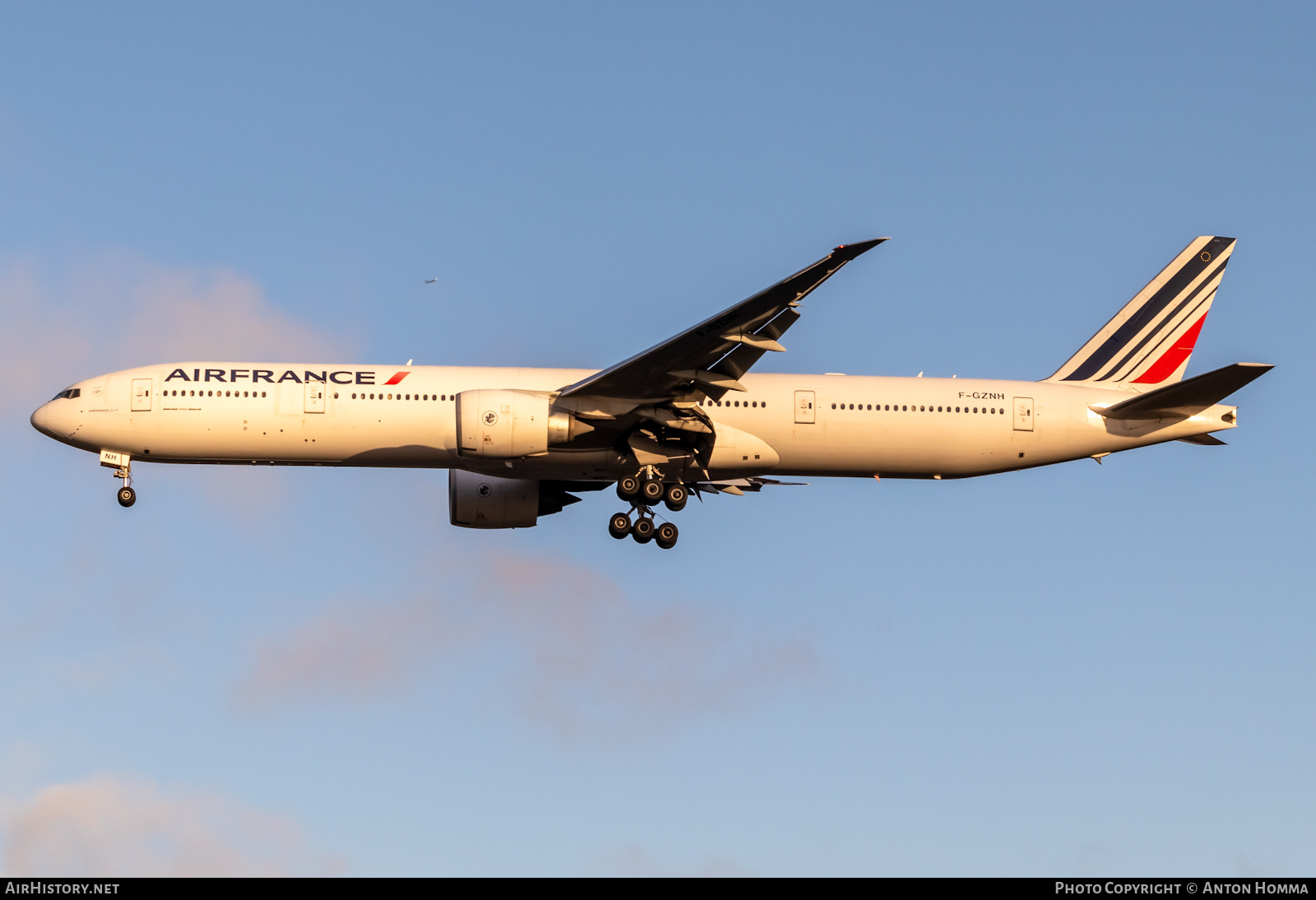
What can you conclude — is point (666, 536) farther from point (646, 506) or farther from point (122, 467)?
point (122, 467)

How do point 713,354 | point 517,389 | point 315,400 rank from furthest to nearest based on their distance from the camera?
point 517,389
point 315,400
point 713,354

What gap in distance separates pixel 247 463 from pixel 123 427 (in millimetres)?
2853

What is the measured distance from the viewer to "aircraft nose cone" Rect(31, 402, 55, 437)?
3634cm

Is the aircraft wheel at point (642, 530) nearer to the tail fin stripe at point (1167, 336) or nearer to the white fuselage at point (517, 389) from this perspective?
the white fuselage at point (517, 389)

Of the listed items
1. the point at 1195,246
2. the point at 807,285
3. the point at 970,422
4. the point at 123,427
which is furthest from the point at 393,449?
the point at 1195,246

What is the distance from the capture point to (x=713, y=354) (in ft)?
109

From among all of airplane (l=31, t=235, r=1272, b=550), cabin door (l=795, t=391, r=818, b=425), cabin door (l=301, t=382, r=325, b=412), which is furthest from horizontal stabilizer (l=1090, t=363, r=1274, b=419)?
cabin door (l=301, t=382, r=325, b=412)

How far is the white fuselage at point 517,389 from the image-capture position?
115 ft

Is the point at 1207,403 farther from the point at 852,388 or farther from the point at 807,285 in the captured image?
the point at 807,285

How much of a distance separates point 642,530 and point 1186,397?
41.6 feet

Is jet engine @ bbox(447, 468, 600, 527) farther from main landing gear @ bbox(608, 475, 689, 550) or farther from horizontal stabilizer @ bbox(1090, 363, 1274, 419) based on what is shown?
horizontal stabilizer @ bbox(1090, 363, 1274, 419)

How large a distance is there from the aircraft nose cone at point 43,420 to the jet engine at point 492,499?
368 inches

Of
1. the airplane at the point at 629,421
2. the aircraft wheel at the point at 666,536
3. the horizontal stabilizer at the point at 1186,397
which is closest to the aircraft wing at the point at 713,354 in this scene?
the airplane at the point at 629,421

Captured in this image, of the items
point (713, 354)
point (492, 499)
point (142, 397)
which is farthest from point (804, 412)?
point (142, 397)
